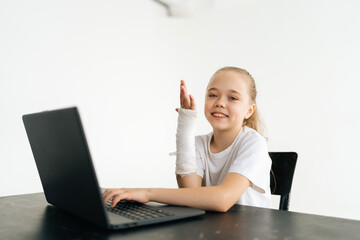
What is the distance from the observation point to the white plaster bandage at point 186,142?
108 centimetres

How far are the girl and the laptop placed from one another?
0.04 m

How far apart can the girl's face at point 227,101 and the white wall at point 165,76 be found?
1.20m

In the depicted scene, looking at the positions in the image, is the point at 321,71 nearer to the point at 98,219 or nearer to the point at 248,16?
the point at 248,16

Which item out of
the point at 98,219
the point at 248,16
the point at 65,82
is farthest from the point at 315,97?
the point at 98,219

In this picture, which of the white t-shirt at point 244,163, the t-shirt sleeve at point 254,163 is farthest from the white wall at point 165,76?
the t-shirt sleeve at point 254,163

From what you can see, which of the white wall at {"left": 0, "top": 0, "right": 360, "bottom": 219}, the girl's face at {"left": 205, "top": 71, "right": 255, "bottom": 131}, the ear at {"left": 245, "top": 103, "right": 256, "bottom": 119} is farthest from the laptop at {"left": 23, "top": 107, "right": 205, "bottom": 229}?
the white wall at {"left": 0, "top": 0, "right": 360, "bottom": 219}

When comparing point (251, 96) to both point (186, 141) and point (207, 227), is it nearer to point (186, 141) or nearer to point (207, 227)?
point (186, 141)

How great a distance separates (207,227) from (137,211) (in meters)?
0.17

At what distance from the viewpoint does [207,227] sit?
0.61 m

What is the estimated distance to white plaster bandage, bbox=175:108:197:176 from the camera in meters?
1.08

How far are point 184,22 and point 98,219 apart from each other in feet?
9.53

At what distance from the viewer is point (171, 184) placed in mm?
3102

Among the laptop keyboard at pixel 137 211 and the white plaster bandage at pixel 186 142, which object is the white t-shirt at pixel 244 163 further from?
the laptop keyboard at pixel 137 211

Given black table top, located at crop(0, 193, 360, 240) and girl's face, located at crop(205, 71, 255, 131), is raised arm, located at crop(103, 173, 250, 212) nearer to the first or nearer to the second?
black table top, located at crop(0, 193, 360, 240)
